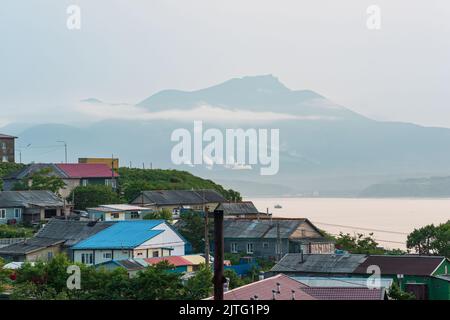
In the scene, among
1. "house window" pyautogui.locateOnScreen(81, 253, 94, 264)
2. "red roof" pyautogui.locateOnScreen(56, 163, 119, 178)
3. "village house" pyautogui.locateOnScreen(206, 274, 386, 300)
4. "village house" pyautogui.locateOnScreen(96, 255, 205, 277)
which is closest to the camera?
"village house" pyautogui.locateOnScreen(206, 274, 386, 300)

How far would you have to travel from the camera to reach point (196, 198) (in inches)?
1619

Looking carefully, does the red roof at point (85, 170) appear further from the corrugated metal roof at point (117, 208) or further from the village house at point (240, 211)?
the village house at point (240, 211)

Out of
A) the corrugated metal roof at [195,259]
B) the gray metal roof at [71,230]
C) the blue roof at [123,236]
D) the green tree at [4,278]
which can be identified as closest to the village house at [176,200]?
the gray metal roof at [71,230]

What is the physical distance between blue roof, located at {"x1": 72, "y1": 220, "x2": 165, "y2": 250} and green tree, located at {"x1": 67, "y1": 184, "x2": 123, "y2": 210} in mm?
8260

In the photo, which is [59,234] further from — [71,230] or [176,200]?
[176,200]

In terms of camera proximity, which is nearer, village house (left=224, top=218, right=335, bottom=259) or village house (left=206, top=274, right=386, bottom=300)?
village house (left=206, top=274, right=386, bottom=300)

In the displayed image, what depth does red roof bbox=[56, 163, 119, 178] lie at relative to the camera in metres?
43.9

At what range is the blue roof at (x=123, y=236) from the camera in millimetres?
28672

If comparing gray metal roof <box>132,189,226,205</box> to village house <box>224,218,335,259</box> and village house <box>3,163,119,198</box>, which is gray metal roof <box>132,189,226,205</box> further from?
village house <box>224,218,335,259</box>

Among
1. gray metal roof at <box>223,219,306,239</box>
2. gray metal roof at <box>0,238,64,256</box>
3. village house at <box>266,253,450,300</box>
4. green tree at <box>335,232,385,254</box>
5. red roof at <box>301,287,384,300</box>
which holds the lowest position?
village house at <box>266,253,450,300</box>

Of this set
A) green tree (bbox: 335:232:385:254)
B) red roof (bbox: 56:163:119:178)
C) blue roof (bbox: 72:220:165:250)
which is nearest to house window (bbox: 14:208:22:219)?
blue roof (bbox: 72:220:165:250)

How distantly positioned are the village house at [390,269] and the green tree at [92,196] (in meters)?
14.9
